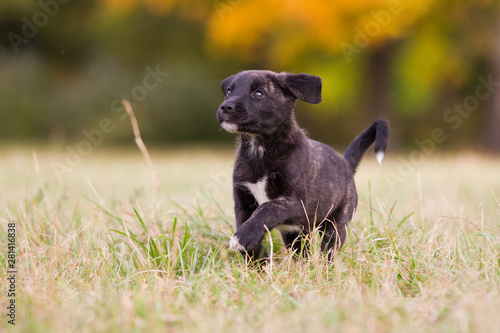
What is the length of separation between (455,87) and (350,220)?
1799cm

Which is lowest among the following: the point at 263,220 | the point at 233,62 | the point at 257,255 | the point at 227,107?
the point at 257,255

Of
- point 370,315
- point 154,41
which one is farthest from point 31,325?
point 154,41

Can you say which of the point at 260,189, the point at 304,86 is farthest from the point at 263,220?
the point at 304,86

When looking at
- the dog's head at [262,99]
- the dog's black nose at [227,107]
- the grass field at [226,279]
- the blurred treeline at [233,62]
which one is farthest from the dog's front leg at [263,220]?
the blurred treeline at [233,62]

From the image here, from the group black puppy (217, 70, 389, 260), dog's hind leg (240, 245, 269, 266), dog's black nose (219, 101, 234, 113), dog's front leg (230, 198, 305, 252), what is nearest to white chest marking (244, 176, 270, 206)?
black puppy (217, 70, 389, 260)

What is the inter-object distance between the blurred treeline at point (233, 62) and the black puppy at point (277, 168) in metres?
8.86

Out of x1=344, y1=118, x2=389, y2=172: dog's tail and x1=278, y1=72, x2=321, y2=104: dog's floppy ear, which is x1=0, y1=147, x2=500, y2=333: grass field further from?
x1=278, y1=72, x2=321, y2=104: dog's floppy ear

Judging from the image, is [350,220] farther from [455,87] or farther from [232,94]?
[455,87]

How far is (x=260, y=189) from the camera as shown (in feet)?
12.0

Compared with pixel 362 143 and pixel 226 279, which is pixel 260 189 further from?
pixel 362 143

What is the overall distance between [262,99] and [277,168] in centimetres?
49

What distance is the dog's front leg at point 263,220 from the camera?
3.34 m

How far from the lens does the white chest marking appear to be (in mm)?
3643

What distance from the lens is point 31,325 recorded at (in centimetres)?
242
